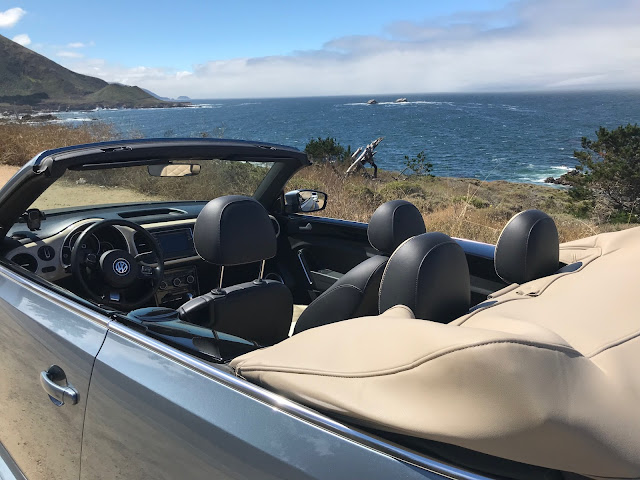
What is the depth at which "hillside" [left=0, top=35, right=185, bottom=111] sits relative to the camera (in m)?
103

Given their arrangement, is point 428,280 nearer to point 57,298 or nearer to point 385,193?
point 57,298

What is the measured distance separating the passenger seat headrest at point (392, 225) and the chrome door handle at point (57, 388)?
5.24 ft

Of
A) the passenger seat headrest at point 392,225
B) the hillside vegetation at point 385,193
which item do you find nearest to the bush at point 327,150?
the hillside vegetation at point 385,193

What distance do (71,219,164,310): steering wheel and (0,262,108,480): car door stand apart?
2.74ft

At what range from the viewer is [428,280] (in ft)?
5.49

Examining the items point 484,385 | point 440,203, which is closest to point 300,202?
point 484,385

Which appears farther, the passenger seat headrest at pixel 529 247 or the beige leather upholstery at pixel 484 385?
the passenger seat headrest at pixel 529 247

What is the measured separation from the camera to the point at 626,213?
A: 13516 mm

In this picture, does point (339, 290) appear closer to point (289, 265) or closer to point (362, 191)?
point (289, 265)

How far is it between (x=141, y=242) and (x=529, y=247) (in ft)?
8.54

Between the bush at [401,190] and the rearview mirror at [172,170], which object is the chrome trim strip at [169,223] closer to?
the rearview mirror at [172,170]

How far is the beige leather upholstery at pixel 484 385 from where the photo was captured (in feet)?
3.43

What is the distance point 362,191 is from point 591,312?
10674 mm

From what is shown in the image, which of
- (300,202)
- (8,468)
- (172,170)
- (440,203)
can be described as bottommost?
(440,203)
